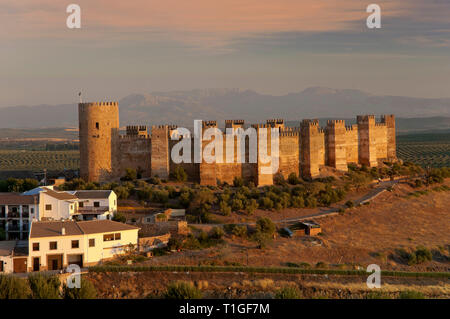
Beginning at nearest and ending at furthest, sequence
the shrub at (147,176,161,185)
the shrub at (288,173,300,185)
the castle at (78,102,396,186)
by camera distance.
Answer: the shrub at (147,176,161,185), the castle at (78,102,396,186), the shrub at (288,173,300,185)

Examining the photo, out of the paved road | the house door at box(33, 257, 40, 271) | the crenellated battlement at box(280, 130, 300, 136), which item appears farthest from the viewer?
the crenellated battlement at box(280, 130, 300, 136)

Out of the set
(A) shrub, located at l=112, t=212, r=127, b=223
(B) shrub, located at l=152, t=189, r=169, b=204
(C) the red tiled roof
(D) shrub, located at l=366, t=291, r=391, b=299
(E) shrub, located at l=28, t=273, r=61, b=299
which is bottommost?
(D) shrub, located at l=366, t=291, r=391, b=299

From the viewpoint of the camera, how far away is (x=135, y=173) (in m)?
28.8

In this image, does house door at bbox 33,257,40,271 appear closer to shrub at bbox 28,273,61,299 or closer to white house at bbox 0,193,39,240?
shrub at bbox 28,273,61,299

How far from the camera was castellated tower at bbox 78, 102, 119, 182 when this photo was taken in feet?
94.2

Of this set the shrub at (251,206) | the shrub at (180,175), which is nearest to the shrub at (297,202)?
the shrub at (251,206)

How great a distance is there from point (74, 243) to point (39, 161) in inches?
1559

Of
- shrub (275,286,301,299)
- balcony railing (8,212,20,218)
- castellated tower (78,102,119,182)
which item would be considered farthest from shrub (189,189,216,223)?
shrub (275,286,301,299)

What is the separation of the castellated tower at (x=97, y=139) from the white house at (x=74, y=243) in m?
7.66

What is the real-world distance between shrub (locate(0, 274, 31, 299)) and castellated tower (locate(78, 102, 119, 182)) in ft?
43.6

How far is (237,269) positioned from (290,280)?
1.73 m

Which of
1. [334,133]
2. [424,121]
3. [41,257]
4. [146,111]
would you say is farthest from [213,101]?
[41,257]

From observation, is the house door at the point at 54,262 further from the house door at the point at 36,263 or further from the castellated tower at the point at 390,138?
the castellated tower at the point at 390,138

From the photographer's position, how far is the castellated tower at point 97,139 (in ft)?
94.2
